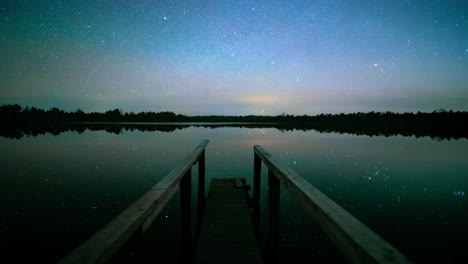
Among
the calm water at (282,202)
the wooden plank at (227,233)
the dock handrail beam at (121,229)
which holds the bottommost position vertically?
the calm water at (282,202)

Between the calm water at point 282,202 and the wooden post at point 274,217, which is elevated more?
the wooden post at point 274,217

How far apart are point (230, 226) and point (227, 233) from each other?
0.30 meters

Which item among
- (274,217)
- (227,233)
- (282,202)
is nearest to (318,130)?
(282,202)

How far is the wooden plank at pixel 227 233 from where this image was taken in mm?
3512

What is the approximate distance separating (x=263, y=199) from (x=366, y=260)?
25.5ft

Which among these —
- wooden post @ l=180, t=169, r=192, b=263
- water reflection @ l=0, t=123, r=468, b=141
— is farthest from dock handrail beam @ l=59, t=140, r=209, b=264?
water reflection @ l=0, t=123, r=468, b=141

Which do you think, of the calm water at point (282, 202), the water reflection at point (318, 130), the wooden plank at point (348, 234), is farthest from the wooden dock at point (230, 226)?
the water reflection at point (318, 130)

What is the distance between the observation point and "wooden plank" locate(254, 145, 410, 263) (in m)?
1.27

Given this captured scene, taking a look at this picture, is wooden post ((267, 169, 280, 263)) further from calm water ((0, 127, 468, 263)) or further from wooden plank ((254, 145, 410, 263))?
wooden plank ((254, 145, 410, 263))

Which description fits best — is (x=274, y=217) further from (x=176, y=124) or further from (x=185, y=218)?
(x=176, y=124)

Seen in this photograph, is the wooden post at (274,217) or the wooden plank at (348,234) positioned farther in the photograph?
the wooden post at (274,217)

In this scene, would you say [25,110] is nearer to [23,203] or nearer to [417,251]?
[23,203]

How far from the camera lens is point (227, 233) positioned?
4.30 m

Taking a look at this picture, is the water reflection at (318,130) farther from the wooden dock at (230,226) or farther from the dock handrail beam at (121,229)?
the dock handrail beam at (121,229)
